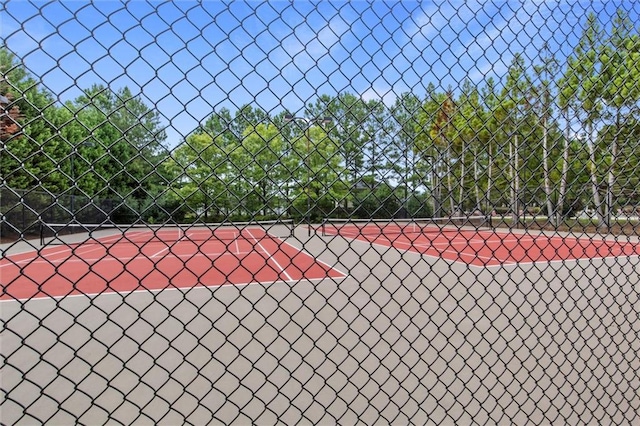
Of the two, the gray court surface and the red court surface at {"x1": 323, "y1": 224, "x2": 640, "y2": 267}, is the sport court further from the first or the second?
the gray court surface

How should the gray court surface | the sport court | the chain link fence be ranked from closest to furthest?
the chain link fence → the gray court surface → the sport court

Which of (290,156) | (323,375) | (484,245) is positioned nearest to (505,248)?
(484,245)

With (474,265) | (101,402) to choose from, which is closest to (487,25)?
(101,402)

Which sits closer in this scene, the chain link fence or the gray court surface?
the chain link fence

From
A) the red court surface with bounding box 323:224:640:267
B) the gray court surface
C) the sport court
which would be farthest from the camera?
the red court surface with bounding box 323:224:640:267

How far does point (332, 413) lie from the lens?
6.10 ft

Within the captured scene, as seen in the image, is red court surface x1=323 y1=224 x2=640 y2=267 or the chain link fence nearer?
the chain link fence

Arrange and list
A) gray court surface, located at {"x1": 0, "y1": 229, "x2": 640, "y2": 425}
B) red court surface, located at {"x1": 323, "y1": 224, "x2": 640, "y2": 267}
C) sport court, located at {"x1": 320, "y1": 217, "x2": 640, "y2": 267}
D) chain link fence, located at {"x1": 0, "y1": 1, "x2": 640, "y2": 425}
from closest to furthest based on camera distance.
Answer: chain link fence, located at {"x1": 0, "y1": 1, "x2": 640, "y2": 425} → gray court surface, located at {"x1": 0, "y1": 229, "x2": 640, "y2": 425} → sport court, located at {"x1": 320, "y1": 217, "x2": 640, "y2": 267} → red court surface, located at {"x1": 323, "y1": 224, "x2": 640, "y2": 267}

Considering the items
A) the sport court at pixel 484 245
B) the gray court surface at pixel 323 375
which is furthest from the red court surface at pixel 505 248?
the gray court surface at pixel 323 375

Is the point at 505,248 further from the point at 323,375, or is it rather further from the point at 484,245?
the point at 323,375

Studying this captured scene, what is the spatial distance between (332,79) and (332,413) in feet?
5.40

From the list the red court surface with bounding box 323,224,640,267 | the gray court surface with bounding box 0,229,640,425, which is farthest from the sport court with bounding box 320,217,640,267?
the gray court surface with bounding box 0,229,640,425

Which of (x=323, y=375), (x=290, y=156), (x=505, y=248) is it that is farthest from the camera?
(x=505, y=248)

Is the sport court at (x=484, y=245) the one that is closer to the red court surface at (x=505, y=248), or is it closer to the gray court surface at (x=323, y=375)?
the red court surface at (x=505, y=248)
